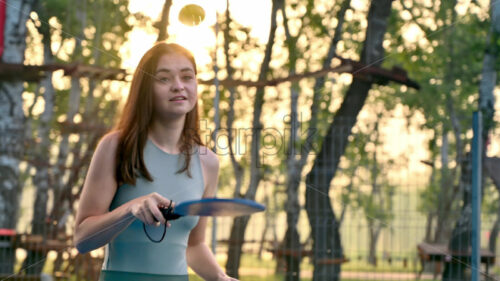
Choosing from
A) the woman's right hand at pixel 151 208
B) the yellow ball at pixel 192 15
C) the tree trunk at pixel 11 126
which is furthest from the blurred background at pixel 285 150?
the woman's right hand at pixel 151 208

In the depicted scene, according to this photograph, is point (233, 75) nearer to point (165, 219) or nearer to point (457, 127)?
point (165, 219)

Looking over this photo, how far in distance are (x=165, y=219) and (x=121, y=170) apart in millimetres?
179

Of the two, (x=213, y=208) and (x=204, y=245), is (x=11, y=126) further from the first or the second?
(x=213, y=208)

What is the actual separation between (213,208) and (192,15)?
1227 mm

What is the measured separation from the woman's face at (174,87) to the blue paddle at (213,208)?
0.83ft

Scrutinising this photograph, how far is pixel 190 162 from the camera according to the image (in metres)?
1.24

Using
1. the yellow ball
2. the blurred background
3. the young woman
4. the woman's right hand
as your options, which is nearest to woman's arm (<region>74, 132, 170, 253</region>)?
the young woman

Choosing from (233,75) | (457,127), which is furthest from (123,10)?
(457,127)

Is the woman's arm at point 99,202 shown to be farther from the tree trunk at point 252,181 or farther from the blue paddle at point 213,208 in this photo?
the tree trunk at point 252,181

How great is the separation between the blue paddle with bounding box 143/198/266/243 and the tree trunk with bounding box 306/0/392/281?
10.00ft

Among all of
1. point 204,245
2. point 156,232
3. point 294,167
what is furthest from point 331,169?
point 156,232

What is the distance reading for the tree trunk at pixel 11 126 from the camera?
183 inches

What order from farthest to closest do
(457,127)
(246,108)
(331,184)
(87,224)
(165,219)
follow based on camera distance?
(457,127)
(246,108)
(331,184)
(87,224)
(165,219)

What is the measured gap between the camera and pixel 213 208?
3.19 feet
